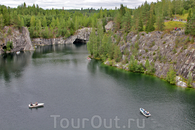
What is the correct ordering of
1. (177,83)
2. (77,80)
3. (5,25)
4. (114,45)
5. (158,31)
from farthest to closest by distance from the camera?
(5,25) < (114,45) < (158,31) < (77,80) < (177,83)

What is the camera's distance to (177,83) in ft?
267

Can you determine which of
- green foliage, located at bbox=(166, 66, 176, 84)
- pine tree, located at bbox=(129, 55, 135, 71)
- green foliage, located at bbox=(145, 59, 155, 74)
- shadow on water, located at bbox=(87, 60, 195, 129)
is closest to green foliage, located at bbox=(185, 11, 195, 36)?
green foliage, located at bbox=(166, 66, 176, 84)

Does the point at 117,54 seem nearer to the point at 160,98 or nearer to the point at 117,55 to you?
the point at 117,55

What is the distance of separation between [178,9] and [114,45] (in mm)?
65599

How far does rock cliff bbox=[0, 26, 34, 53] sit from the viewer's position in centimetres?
15695

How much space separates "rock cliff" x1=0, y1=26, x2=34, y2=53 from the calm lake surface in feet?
209

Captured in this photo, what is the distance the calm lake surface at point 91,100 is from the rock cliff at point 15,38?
63.8 m

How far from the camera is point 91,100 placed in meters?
69.1

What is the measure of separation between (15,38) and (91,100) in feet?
401

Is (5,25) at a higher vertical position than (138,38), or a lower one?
higher

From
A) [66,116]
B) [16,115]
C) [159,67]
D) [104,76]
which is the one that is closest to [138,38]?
[159,67]

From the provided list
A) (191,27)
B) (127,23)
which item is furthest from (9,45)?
(191,27)

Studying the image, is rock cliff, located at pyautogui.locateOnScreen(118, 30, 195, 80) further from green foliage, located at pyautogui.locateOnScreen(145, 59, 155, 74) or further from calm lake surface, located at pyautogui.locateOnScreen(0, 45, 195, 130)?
calm lake surface, located at pyautogui.locateOnScreen(0, 45, 195, 130)

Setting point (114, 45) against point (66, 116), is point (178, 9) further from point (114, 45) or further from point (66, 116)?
point (66, 116)
